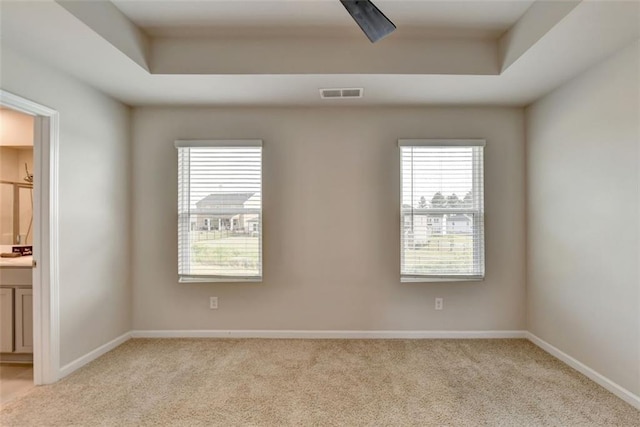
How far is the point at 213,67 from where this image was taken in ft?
8.59

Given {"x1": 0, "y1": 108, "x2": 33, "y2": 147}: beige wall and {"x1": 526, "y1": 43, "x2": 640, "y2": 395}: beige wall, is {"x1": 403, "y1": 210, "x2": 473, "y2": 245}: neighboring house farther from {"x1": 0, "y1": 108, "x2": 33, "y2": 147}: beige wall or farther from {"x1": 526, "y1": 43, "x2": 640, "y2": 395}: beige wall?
{"x1": 0, "y1": 108, "x2": 33, "y2": 147}: beige wall

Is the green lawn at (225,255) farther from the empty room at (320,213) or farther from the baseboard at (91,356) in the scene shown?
the baseboard at (91,356)

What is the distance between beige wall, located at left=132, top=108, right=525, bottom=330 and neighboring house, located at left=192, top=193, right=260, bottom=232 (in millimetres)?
147

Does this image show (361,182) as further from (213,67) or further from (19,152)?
(19,152)

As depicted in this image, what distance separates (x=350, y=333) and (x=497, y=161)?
7.73ft

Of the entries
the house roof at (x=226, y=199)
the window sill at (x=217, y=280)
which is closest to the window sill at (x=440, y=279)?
the window sill at (x=217, y=280)

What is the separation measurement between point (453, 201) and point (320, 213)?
54.2 inches

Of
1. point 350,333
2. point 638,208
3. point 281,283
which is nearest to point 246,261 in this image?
point 281,283

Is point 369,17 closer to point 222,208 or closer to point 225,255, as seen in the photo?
point 222,208

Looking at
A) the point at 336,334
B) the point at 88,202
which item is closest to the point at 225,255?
the point at 88,202

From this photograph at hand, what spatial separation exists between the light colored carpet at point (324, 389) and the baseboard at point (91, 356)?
7cm

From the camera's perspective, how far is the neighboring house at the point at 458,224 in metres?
3.41

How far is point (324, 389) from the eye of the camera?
96.1 inches

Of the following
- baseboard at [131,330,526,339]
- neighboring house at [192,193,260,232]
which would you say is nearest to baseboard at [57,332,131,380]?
baseboard at [131,330,526,339]
